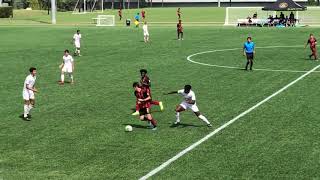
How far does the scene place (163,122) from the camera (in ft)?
70.0

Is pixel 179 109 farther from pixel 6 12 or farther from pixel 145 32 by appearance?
pixel 6 12

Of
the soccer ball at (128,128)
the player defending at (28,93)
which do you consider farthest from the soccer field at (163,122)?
the player defending at (28,93)

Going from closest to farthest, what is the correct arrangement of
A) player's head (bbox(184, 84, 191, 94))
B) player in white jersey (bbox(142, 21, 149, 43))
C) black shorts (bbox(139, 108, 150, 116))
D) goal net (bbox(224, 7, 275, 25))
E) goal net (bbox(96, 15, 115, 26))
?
player's head (bbox(184, 84, 191, 94)) < black shorts (bbox(139, 108, 150, 116)) < player in white jersey (bbox(142, 21, 149, 43)) < goal net (bbox(96, 15, 115, 26)) < goal net (bbox(224, 7, 275, 25))

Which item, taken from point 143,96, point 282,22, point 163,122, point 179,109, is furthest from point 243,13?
point 143,96

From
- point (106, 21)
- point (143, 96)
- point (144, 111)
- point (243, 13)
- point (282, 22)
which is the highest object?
point (243, 13)

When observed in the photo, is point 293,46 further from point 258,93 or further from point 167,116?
point 167,116

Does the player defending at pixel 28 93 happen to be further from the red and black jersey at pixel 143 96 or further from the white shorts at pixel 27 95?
the red and black jersey at pixel 143 96

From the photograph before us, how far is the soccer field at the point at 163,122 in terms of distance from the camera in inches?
615

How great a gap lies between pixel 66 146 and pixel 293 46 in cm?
3834

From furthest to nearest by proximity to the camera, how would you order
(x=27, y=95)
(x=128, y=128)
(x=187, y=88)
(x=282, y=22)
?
(x=282, y=22) → (x=27, y=95) → (x=128, y=128) → (x=187, y=88)

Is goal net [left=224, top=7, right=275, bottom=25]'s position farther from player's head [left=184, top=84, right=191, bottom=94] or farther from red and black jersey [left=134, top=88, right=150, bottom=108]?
player's head [left=184, top=84, right=191, bottom=94]

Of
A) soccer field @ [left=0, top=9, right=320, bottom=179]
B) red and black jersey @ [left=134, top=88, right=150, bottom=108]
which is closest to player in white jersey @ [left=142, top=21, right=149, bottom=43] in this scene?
soccer field @ [left=0, top=9, right=320, bottom=179]

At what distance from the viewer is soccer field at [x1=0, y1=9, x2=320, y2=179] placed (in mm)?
15617

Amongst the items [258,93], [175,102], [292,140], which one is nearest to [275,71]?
[258,93]
